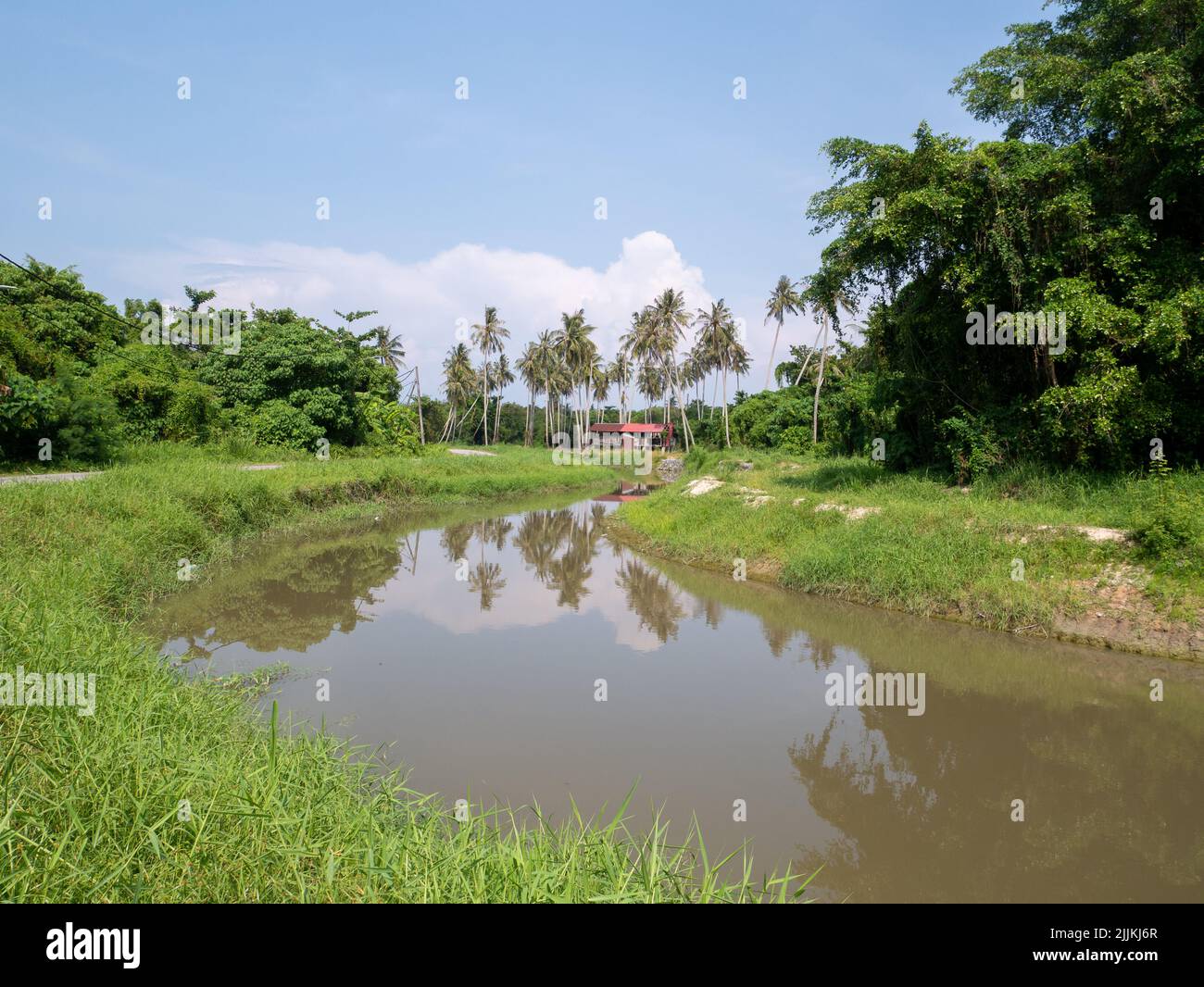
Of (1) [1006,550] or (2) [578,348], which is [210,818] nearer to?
(1) [1006,550]

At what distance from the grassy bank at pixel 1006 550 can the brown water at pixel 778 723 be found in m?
0.54

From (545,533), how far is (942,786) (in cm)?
1622

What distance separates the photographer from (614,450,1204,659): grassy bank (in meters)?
8.31

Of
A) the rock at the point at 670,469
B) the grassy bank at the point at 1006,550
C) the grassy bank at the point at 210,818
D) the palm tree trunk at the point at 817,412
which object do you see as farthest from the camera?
the rock at the point at 670,469

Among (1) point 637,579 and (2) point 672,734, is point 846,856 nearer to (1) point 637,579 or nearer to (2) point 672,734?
(2) point 672,734

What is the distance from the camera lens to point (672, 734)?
20.2ft

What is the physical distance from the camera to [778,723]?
6.49m

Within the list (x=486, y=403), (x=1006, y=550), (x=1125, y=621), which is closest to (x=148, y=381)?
(x=1006, y=550)

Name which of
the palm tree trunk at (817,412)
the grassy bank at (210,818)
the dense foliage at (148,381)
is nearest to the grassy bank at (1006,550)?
the grassy bank at (210,818)

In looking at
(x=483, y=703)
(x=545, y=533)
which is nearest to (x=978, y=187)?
(x=483, y=703)

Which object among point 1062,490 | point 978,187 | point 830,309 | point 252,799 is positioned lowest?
point 252,799

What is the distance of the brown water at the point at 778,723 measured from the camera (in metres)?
4.46

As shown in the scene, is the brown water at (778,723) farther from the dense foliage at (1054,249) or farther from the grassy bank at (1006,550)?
the dense foliage at (1054,249)

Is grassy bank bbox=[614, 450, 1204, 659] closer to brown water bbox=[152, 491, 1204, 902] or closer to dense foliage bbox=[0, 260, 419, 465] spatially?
brown water bbox=[152, 491, 1204, 902]
